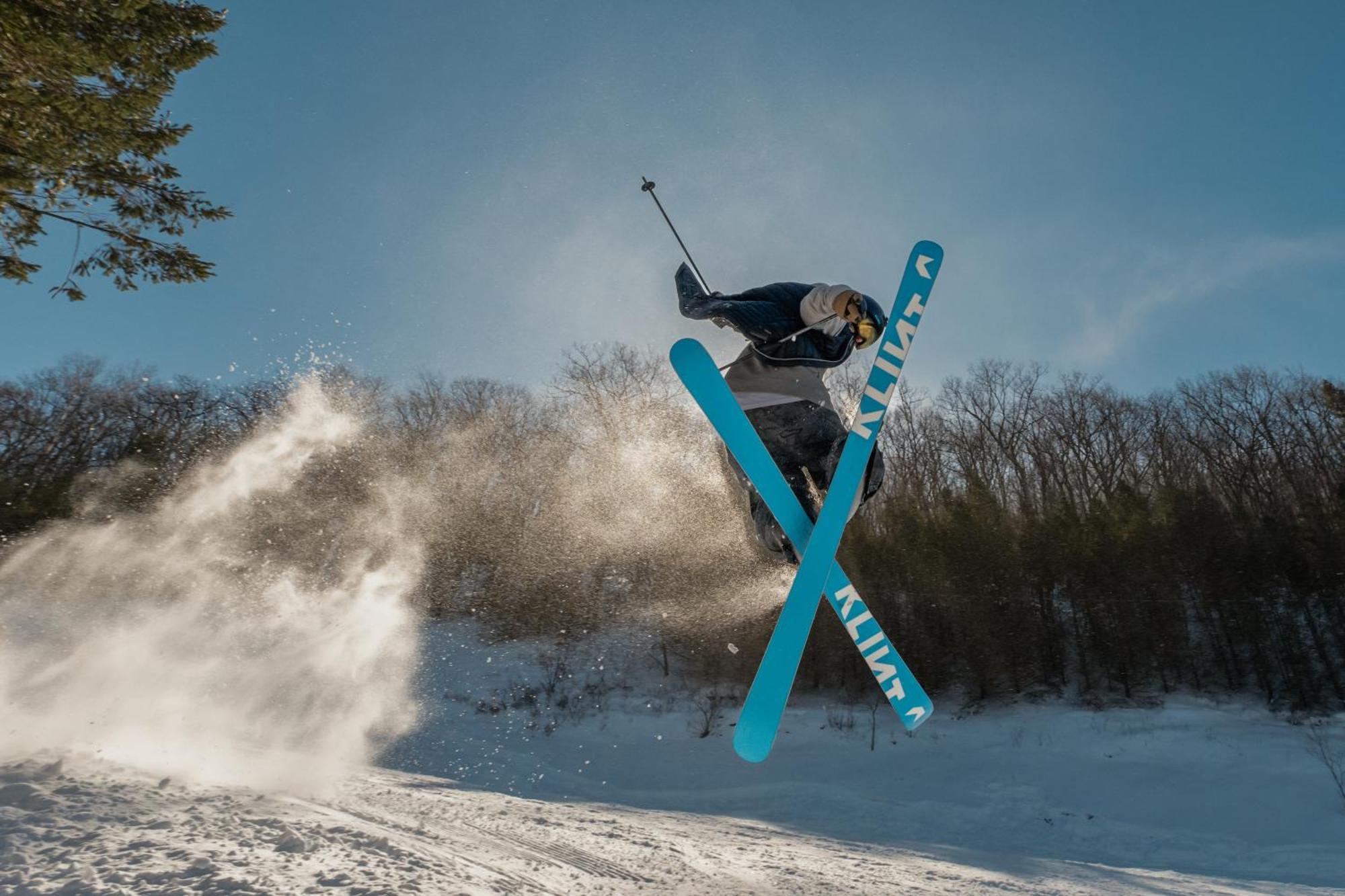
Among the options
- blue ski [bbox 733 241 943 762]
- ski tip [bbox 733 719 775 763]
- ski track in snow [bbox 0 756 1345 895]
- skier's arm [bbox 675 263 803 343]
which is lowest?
ski track in snow [bbox 0 756 1345 895]

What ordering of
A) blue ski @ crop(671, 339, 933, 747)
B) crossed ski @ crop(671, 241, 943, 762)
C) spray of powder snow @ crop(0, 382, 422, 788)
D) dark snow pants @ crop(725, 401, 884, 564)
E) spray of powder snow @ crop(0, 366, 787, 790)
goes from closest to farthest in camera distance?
crossed ski @ crop(671, 241, 943, 762), blue ski @ crop(671, 339, 933, 747), dark snow pants @ crop(725, 401, 884, 564), spray of powder snow @ crop(0, 382, 422, 788), spray of powder snow @ crop(0, 366, 787, 790)

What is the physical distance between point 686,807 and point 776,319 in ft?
43.5

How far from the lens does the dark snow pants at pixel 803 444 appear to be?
373 cm

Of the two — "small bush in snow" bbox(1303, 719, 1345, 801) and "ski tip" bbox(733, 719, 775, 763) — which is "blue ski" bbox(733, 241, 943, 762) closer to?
"ski tip" bbox(733, 719, 775, 763)

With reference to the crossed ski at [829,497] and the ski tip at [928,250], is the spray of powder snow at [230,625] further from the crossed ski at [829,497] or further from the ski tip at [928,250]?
the ski tip at [928,250]

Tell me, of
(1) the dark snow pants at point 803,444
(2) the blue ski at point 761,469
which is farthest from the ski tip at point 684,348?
(1) the dark snow pants at point 803,444

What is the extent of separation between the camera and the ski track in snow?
388 centimetres

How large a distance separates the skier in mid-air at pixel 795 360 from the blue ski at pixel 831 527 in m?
0.17

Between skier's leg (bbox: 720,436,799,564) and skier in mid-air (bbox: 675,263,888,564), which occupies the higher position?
skier in mid-air (bbox: 675,263,888,564)

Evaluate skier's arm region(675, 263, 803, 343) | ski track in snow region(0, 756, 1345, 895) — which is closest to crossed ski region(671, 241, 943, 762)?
skier's arm region(675, 263, 803, 343)

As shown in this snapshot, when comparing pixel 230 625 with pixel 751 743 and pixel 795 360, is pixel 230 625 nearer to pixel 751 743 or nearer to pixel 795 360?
pixel 751 743

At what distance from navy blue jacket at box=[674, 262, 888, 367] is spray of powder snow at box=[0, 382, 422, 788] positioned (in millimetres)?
6786

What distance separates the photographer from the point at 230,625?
1945cm

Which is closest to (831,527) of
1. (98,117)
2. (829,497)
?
(829,497)
